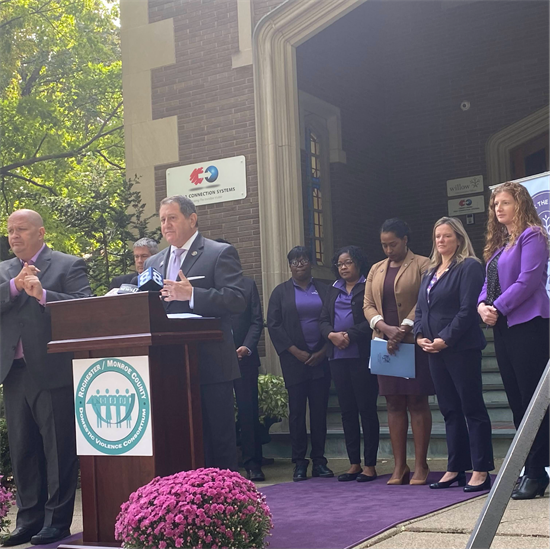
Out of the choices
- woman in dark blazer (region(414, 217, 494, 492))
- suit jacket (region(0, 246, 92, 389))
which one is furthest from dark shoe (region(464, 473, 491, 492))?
suit jacket (region(0, 246, 92, 389))

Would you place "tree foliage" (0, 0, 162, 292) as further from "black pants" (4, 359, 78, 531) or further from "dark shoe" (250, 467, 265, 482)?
"black pants" (4, 359, 78, 531)

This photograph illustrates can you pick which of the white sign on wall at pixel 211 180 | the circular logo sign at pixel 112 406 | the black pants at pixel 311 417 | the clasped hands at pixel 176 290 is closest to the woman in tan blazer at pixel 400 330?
the black pants at pixel 311 417

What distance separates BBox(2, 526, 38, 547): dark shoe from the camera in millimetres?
5124

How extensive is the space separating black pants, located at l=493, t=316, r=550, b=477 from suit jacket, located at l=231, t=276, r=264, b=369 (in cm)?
285

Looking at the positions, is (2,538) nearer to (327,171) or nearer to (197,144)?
(197,144)

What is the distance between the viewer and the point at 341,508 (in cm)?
574

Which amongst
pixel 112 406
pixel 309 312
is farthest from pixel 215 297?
pixel 309 312

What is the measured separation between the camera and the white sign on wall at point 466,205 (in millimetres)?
14297

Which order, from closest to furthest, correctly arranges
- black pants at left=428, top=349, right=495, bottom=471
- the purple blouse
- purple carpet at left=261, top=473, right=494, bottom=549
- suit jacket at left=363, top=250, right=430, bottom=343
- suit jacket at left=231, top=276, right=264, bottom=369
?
purple carpet at left=261, top=473, right=494, bottom=549
black pants at left=428, top=349, right=495, bottom=471
suit jacket at left=363, top=250, right=430, bottom=343
the purple blouse
suit jacket at left=231, top=276, right=264, bottom=369

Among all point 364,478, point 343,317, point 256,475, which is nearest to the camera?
point 364,478

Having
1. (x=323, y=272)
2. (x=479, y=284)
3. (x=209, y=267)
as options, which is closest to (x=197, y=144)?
(x=323, y=272)

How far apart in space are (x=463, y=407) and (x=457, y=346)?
44 cm

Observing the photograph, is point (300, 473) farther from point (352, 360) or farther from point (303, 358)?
point (352, 360)

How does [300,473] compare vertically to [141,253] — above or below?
below
